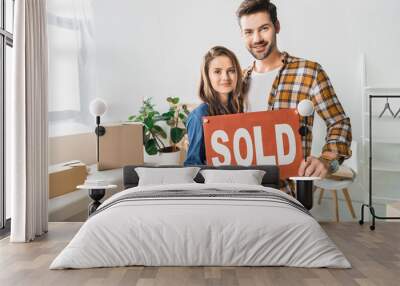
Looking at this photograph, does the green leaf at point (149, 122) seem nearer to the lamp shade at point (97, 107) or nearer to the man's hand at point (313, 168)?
the lamp shade at point (97, 107)

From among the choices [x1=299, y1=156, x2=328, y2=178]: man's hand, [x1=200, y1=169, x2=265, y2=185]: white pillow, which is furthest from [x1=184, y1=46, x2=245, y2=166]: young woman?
[x1=299, y1=156, x2=328, y2=178]: man's hand

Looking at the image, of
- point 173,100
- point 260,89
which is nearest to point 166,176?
point 173,100

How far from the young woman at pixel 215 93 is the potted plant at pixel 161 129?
116 mm

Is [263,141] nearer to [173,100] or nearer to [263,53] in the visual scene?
[263,53]

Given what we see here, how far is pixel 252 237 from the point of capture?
424cm

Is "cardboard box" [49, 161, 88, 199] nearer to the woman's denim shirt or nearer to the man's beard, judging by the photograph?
the woman's denim shirt

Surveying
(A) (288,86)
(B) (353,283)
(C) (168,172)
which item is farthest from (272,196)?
(A) (288,86)

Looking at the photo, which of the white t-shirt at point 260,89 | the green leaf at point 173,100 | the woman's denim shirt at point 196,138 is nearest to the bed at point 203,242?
the woman's denim shirt at point 196,138

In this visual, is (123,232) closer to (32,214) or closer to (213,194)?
(213,194)

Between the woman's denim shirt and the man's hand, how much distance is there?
1.07 metres

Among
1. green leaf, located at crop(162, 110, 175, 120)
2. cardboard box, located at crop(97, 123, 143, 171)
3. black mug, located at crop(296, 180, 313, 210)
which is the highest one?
green leaf, located at crop(162, 110, 175, 120)

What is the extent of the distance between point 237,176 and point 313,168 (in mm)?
981

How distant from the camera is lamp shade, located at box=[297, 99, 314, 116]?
624cm

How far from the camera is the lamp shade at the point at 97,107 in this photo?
6445 mm
